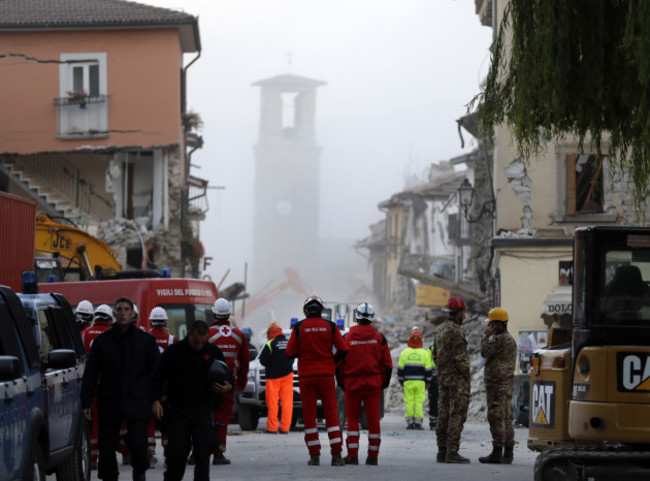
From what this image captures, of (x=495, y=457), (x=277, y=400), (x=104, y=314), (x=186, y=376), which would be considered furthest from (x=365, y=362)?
(x=277, y=400)

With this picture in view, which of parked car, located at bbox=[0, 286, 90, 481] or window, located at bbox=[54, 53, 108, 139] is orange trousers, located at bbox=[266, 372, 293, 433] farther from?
window, located at bbox=[54, 53, 108, 139]

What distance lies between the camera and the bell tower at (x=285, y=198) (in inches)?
5103

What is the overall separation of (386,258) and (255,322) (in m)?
19.9

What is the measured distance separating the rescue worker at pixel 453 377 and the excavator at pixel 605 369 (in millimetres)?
4771

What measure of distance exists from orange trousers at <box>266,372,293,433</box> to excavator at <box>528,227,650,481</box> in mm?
11552

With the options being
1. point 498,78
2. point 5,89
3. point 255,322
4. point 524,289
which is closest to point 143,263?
point 5,89

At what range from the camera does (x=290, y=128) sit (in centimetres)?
13988

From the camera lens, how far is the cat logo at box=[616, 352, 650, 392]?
395 inches

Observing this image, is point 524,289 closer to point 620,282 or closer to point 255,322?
point 620,282

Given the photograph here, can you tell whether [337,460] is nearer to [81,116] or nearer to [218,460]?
[218,460]

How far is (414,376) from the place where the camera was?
81.2 ft

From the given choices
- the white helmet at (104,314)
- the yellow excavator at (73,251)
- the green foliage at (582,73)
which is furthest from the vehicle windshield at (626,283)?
the yellow excavator at (73,251)

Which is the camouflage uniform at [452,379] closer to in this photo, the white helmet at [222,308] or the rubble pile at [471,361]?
the white helmet at [222,308]

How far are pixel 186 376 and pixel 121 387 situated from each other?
0.69 metres
